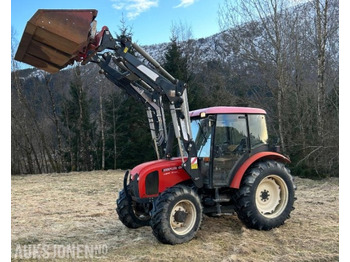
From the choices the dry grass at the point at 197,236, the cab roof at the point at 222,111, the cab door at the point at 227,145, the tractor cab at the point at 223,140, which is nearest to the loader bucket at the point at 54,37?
the cab roof at the point at 222,111

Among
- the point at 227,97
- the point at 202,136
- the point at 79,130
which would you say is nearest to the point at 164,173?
the point at 202,136

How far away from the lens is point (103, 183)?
43.9 ft

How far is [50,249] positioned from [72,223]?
165cm

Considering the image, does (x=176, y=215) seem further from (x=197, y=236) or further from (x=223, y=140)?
(x=223, y=140)

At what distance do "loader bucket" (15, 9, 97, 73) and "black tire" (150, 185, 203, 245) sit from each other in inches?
99.2

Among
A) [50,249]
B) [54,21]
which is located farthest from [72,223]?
[54,21]

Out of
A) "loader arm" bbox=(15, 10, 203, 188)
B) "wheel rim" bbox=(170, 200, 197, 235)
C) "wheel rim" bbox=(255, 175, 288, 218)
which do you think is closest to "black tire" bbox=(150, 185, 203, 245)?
"wheel rim" bbox=(170, 200, 197, 235)

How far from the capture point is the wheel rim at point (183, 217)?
4941mm

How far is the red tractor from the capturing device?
4.74 meters

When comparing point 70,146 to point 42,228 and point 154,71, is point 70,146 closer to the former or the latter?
point 42,228

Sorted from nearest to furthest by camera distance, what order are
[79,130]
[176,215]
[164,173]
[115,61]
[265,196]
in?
[176,215], [115,61], [164,173], [265,196], [79,130]

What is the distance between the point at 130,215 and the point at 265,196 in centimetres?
246

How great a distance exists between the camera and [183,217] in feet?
Result: 16.3

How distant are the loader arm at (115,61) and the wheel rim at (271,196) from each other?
3.92 ft
